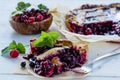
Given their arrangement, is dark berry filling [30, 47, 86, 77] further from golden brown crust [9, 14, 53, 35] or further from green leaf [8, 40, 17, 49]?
golden brown crust [9, 14, 53, 35]

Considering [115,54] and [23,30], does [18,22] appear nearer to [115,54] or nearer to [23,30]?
[23,30]

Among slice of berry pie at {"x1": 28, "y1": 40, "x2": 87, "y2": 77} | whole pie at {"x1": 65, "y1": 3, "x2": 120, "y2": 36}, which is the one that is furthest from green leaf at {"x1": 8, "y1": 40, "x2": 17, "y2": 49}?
whole pie at {"x1": 65, "y1": 3, "x2": 120, "y2": 36}

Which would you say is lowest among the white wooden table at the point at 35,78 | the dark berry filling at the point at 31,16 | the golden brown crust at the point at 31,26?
the white wooden table at the point at 35,78

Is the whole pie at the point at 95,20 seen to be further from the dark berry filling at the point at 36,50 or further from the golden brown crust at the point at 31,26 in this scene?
the dark berry filling at the point at 36,50

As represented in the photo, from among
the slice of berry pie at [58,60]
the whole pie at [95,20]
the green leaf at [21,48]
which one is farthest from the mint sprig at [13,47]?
the whole pie at [95,20]

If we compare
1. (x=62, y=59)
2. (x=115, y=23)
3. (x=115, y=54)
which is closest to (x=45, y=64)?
(x=62, y=59)

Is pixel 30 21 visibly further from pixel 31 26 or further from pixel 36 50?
pixel 36 50

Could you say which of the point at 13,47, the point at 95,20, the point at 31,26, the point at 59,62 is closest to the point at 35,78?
the point at 59,62
